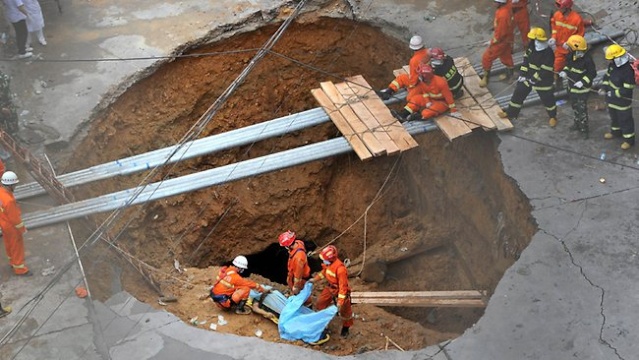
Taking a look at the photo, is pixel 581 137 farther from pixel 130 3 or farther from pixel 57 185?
pixel 130 3

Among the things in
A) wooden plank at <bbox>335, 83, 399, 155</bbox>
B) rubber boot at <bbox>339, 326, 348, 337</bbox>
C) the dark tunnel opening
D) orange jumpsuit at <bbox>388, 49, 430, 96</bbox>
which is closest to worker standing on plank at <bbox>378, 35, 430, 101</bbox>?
orange jumpsuit at <bbox>388, 49, 430, 96</bbox>

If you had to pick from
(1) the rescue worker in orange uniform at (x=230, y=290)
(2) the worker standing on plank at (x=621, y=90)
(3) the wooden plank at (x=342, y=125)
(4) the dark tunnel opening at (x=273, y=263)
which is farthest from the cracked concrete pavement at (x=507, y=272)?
(4) the dark tunnel opening at (x=273, y=263)

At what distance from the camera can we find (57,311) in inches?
409

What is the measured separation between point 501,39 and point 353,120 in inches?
104

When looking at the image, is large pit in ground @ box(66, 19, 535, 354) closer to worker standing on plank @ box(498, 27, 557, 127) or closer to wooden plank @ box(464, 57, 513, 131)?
wooden plank @ box(464, 57, 513, 131)

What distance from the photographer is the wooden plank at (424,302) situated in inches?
438

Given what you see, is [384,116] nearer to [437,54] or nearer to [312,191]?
[437,54]

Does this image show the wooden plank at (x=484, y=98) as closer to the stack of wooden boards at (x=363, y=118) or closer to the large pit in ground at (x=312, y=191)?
the large pit in ground at (x=312, y=191)

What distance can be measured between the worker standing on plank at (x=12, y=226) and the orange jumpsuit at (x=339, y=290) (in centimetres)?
381

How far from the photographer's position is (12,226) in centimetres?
1056

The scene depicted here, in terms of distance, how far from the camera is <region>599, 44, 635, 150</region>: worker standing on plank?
38.5ft

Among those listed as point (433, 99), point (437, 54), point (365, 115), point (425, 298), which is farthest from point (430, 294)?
point (437, 54)

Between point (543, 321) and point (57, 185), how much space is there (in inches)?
265

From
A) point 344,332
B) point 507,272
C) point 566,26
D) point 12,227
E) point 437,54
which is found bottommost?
point 344,332
